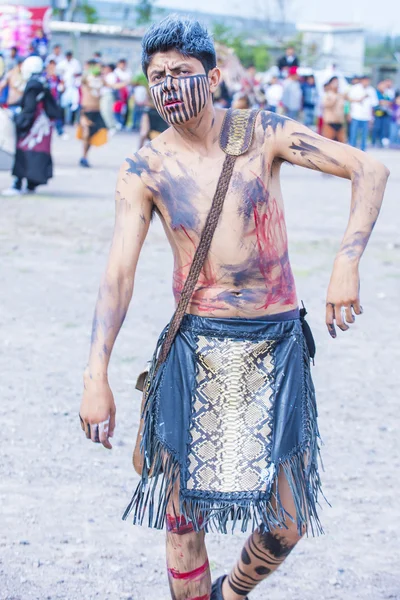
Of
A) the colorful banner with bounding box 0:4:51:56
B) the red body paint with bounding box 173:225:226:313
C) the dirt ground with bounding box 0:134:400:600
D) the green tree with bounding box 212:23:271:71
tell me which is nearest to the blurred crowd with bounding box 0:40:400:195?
the colorful banner with bounding box 0:4:51:56

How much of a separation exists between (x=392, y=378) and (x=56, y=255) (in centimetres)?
444

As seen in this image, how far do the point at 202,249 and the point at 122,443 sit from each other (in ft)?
7.30

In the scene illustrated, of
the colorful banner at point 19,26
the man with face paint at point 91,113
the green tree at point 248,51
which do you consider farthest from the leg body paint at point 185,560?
the green tree at point 248,51

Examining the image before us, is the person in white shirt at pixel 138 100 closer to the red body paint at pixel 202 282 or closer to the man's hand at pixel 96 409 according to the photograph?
the red body paint at pixel 202 282

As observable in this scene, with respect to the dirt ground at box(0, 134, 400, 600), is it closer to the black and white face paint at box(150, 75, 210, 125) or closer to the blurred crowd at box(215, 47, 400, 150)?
the black and white face paint at box(150, 75, 210, 125)

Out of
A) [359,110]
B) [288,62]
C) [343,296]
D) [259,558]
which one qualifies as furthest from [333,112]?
[343,296]

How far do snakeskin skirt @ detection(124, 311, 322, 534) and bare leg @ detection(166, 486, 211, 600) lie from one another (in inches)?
2.2

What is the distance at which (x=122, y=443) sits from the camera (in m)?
5.00

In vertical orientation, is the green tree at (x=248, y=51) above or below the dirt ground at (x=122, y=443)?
below

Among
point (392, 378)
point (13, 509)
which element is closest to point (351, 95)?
point (392, 378)

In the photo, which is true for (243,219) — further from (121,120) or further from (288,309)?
(121,120)

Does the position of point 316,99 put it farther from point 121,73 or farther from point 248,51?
point 248,51

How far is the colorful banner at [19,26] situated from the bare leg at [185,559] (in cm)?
2175

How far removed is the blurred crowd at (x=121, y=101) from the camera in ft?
43.1
